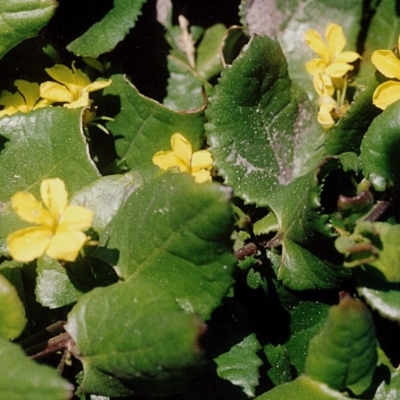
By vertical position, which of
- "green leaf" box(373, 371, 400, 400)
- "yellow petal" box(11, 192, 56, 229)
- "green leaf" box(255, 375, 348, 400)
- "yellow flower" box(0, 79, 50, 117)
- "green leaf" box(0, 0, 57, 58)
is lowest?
"green leaf" box(373, 371, 400, 400)

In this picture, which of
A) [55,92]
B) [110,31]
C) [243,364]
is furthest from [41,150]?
[243,364]

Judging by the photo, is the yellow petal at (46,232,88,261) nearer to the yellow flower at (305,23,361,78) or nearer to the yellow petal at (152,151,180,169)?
the yellow petal at (152,151,180,169)

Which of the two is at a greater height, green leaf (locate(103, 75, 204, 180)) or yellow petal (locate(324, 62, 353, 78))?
yellow petal (locate(324, 62, 353, 78))

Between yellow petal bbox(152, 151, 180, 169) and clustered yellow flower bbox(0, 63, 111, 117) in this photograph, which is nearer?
yellow petal bbox(152, 151, 180, 169)

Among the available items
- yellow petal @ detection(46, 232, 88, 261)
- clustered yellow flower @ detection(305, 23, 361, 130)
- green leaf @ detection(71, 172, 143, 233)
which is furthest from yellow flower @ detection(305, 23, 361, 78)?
yellow petal @ detection(46, 232, 88, 261)

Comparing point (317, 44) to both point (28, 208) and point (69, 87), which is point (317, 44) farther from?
point (28, 208)

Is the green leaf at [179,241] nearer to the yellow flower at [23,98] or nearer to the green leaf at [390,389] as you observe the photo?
the green leaf at [390,389]
